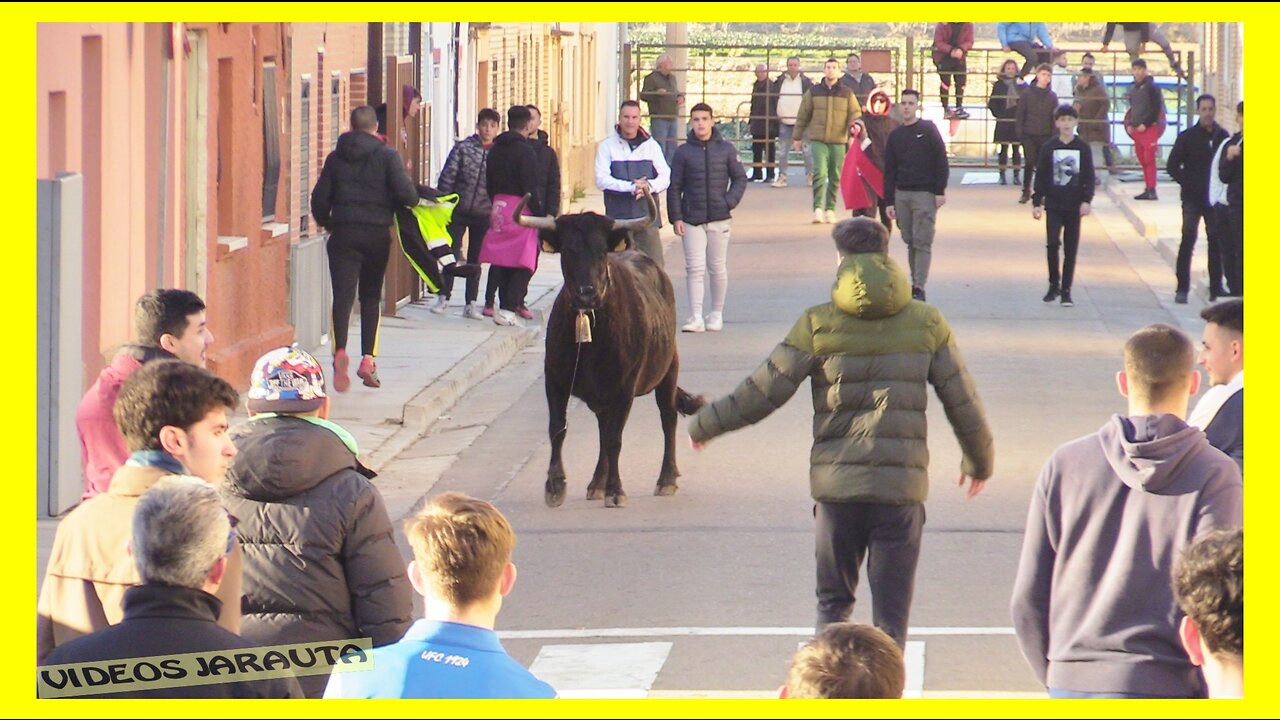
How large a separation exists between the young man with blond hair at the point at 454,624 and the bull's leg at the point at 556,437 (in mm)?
7131

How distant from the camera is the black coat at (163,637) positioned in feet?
14.2

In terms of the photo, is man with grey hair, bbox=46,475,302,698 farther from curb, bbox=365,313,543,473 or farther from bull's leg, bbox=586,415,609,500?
curb, bbox=365,313,543,473

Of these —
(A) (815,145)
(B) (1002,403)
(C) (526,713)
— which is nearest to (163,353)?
(C) (526,713)

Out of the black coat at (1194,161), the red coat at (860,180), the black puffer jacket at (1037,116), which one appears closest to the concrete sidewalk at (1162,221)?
the black coat at (1194,161)

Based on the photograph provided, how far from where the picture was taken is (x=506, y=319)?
1989 centimetres

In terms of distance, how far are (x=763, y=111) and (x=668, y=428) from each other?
2919 centimetres

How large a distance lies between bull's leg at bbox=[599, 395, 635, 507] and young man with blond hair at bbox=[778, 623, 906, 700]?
730cm

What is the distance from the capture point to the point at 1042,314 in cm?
2042

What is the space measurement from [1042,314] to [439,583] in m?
16.6

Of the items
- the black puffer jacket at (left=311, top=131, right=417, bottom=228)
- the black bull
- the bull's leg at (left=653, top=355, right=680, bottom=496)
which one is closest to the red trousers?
the black puffer jacket at (left=311, top=131, right=417, bottom=228)

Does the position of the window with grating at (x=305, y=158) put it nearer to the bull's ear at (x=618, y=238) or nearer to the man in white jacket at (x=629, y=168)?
the man in white jacket at (x=629, y=168)

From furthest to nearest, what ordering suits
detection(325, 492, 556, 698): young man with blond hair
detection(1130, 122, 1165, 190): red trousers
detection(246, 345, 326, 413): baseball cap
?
detection(1130, 122, 1165, 190): red trousers
detection(246, 345, 326, 413): baseball cap
detection(325, 492, 556, 698): young man with blond hair

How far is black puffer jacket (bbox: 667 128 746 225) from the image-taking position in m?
18.4

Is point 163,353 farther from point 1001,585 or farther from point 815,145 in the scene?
point 815,145
